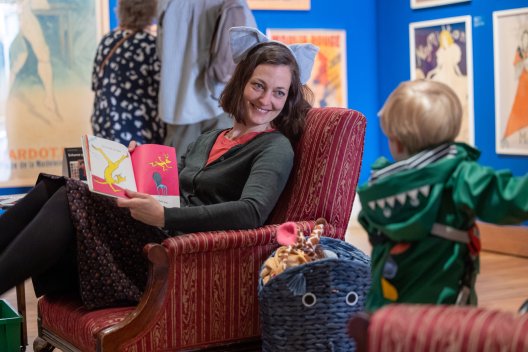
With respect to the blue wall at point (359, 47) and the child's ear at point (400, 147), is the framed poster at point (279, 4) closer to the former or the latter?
the blue wall at point (359, 47)

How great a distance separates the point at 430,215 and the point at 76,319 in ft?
4.90

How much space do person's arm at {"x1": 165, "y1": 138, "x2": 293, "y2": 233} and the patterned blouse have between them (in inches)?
86.8

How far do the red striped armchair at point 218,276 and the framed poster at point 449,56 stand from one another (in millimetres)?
3503

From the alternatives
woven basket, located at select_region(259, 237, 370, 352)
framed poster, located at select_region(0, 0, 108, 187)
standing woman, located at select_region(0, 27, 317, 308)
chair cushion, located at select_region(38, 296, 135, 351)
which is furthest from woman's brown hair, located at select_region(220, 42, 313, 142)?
framed poster, located at select_region(0, 0, 108, 187)

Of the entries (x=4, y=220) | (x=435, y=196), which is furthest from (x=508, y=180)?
(x=4, y=220)

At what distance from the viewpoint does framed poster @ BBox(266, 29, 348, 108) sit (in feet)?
24.6

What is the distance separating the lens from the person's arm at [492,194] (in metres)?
1.94

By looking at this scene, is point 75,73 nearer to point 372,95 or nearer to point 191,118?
point 191,118

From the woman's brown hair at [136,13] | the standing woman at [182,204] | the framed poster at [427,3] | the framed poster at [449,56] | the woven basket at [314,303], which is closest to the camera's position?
the woven basket at [314,303]

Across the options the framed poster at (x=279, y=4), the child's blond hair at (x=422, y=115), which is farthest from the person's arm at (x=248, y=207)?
the framed poster at (x=279, y=4)

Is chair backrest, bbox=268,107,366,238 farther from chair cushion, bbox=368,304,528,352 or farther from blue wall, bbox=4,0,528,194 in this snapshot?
blue wall, bbox=4,0,528,194

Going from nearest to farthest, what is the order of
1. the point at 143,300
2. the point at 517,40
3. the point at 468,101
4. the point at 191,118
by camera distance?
the point at 143,300
the point at 191,118
the point at 517,40
the point at 468,101

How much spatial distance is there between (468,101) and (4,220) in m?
4.30

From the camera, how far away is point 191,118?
5.09m
